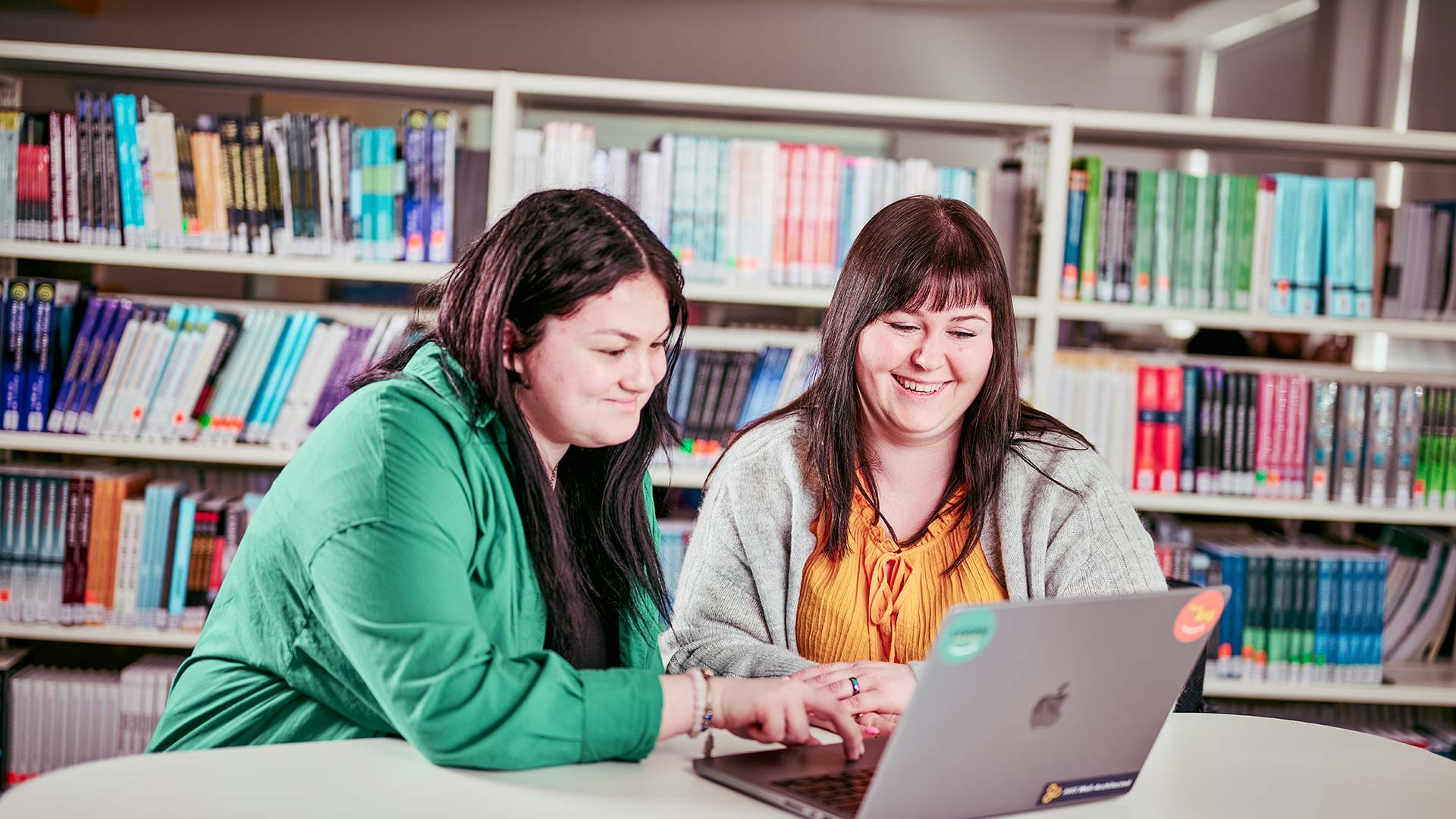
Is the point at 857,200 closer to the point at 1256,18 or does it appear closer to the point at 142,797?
the point at 1256,18

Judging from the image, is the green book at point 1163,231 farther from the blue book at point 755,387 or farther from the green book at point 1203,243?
the blue book at point 755,387

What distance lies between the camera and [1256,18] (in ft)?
11.3

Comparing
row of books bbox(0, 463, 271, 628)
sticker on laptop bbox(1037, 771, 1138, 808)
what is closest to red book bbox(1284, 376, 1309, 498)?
sticker on laptop bbox(1037, 771, 1138, 808)

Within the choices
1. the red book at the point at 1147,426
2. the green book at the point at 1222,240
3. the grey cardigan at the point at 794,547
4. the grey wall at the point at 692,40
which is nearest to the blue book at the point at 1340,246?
the green book at the point at 1222,240

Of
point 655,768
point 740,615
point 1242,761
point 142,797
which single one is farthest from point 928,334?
point 142,797

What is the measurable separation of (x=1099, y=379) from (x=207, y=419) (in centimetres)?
195

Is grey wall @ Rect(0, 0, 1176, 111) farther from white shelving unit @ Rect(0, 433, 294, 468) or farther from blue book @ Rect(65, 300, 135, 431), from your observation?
white shelving unit @ Rect(0, 433, 294, 468)

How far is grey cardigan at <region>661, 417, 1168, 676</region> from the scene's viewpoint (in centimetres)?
164

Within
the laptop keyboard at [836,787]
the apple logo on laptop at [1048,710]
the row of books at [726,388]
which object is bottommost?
the laptop keyboard at [836,787]

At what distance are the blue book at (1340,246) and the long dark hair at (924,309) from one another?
1216 millimetres

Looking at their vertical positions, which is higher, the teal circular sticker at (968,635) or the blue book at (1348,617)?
the teal circular sticker at (968,635)

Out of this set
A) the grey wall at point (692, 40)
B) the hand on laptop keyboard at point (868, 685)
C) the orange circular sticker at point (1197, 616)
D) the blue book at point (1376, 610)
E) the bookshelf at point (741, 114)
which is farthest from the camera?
the grey wall at point (692, 40)

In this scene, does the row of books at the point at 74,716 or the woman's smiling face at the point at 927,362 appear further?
the row of books at the point at 74,716

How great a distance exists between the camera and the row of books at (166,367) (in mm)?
2545
